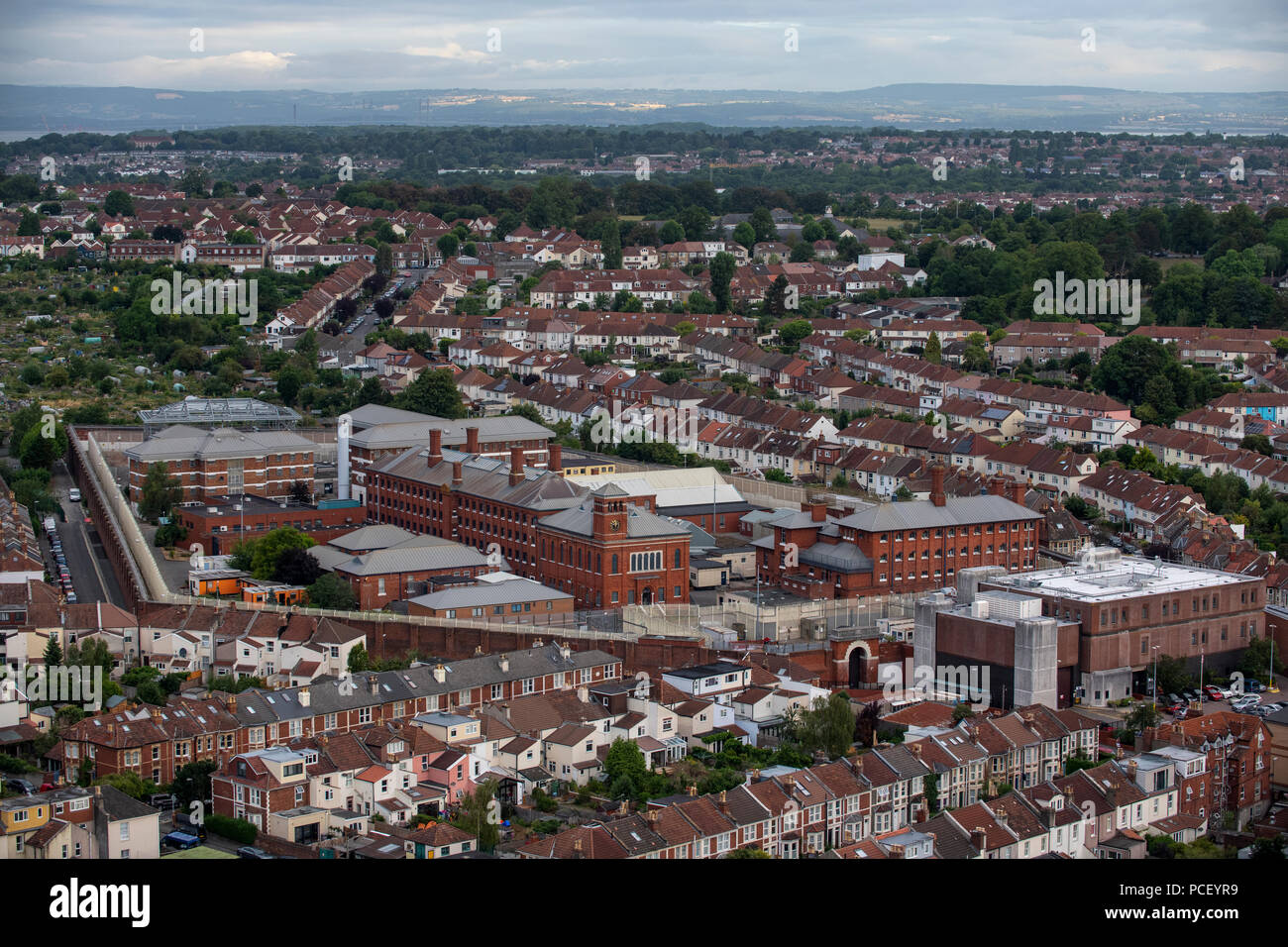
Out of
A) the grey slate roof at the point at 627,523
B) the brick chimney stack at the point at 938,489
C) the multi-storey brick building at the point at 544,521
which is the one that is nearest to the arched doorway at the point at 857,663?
the multi-storey brick building at the point at 544,521

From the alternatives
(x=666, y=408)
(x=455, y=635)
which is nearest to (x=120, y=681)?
(x=455, y=635)

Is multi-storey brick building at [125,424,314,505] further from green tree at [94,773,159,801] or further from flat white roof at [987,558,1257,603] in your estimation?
green tree at [94,773,159,801]

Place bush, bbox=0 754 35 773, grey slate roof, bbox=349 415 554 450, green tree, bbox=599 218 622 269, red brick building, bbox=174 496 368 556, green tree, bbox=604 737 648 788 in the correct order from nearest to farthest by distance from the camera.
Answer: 1. bush, bbox=0 754 35 773
2. green tree, bbox=604 737 648 788
3. red brick building, bbox=174 496 368 556
4. grey slate roof, bbox=349 415 554 450
5. green tree, bbox=599 218 622 269

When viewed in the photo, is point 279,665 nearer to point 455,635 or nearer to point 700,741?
point 455,635

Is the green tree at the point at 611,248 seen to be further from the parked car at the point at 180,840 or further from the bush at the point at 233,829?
the parked car at the point at 180,840

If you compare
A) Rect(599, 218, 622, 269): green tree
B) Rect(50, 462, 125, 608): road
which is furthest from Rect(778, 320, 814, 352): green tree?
Rect(50, 462, 125, 608): road
